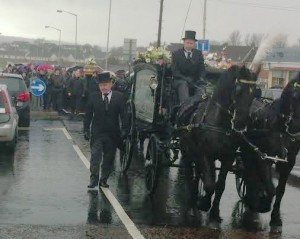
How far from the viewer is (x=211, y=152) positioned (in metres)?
7.47

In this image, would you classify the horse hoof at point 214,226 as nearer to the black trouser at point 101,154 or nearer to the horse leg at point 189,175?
the horse leg at point 189,175

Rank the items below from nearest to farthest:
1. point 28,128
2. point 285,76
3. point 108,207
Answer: point 108,207 → point 28,128 → point 285,76

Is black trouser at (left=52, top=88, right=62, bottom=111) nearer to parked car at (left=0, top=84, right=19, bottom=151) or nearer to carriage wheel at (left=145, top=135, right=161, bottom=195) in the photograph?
parked car at (left=0, top=84, right=19, bottom=151)

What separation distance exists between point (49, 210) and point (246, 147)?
2720mm

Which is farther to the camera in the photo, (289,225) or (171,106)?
(171,106)

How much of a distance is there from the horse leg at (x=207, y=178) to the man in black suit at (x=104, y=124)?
2.09m

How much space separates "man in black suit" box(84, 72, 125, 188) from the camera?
920 centimetres

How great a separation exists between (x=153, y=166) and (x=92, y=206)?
4.52 ft

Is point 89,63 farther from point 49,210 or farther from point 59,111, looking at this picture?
point 49,210

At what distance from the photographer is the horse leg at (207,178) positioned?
7.45m

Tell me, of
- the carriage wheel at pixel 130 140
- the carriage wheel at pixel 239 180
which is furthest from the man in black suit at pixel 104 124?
the carriage wheel at pixel 239 180

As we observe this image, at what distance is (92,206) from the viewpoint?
8156 millimetres

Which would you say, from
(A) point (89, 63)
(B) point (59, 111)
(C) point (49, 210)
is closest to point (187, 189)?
(C) point (49, 210)

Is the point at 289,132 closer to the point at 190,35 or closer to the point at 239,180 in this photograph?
the point at 239,180
